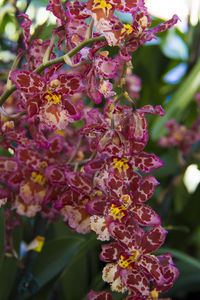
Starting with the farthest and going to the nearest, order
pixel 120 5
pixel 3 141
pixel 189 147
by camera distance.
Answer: pixel 189 147
pixel 3 141
pixel 120 5

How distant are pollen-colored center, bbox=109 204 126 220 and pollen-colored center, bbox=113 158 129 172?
0.12ft

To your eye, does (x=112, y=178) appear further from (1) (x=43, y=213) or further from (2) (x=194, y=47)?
(2) (x=194, y=47)

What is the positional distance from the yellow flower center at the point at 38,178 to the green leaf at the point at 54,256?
0.16 metres

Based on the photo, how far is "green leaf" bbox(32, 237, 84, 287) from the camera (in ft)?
2.12

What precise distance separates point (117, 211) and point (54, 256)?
27 cm

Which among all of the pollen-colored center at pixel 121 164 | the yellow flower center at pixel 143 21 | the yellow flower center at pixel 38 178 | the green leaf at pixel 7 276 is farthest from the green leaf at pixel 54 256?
the yellow flower center at pixel 143 21

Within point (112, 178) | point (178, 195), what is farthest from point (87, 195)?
point (178, 195)

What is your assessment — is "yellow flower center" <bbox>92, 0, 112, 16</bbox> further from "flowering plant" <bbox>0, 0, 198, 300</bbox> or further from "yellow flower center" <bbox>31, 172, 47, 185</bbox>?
"yellow flower center" <bbox>31, 172, 47, 185</bbox>

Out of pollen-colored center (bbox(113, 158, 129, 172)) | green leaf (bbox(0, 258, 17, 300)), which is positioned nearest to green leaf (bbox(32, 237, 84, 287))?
green leaf (bbox(0, 258, 17, 300))

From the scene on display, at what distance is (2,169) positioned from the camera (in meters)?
0.51

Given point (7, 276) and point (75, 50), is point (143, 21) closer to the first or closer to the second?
point (75, 50)

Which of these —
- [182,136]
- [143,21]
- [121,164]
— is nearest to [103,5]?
[143,21]

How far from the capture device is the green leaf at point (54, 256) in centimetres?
65

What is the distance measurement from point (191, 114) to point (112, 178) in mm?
811
